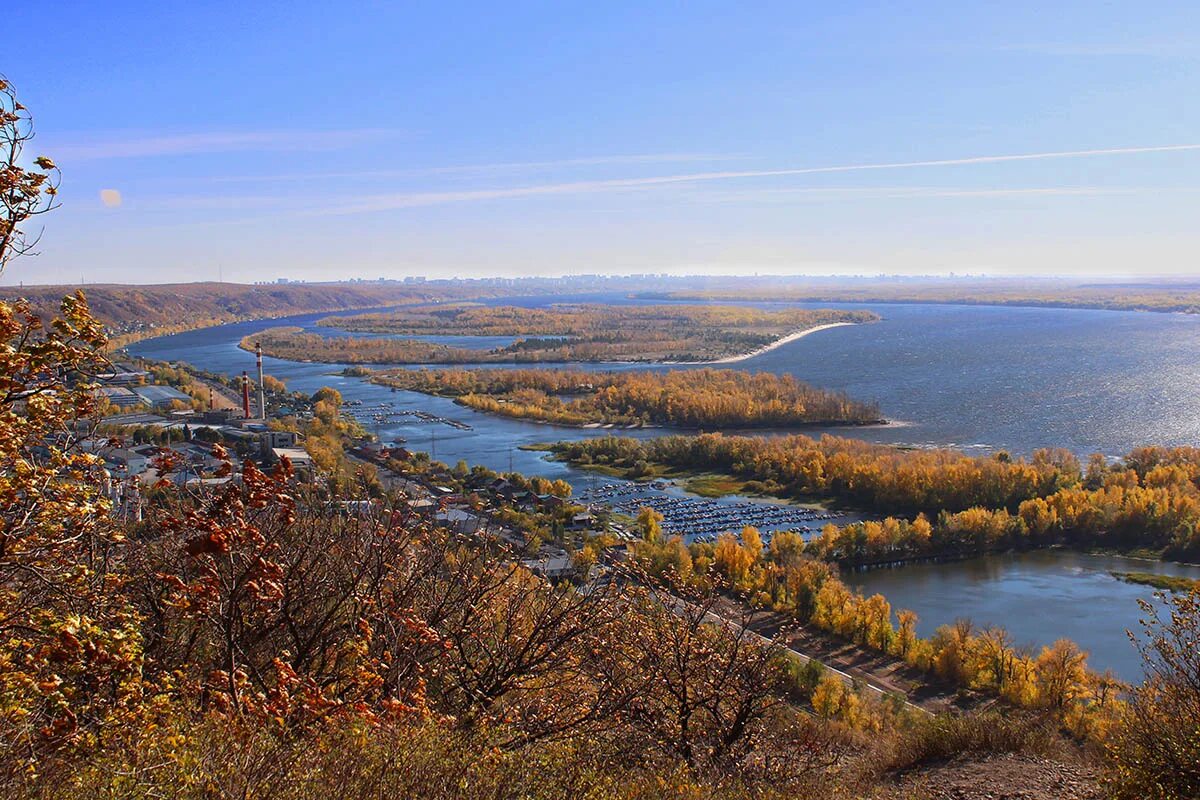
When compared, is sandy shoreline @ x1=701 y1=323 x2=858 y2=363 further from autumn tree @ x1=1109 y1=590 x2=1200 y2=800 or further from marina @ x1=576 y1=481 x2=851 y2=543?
autumn tree @ x1=1109 y1=590 x2=1200 y2=800

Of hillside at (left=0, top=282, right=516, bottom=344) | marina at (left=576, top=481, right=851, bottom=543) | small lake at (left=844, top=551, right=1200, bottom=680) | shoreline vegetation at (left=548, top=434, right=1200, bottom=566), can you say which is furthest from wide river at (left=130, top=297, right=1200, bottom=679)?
hillside at (left=0, top=282, right=516, bottom=344)

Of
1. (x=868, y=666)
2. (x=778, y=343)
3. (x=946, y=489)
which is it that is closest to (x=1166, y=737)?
(x=868, y=666)

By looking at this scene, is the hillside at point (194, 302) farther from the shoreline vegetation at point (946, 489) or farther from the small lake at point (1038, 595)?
the small lake at point (1038, 595)

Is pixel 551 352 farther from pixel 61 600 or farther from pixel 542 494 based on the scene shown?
pixel 61 600

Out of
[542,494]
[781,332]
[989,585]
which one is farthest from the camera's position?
[781,332]

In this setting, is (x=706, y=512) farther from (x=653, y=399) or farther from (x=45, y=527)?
(x=45, y=527)

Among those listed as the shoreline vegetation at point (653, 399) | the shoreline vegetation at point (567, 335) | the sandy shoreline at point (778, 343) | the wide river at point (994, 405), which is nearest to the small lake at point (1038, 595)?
the wide river at point (994, 405)

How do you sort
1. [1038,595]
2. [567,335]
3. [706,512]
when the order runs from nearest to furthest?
1. [1038,595]
2. [706,512]
3. [567,335]

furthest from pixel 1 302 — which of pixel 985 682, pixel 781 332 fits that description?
pixel 781 332
